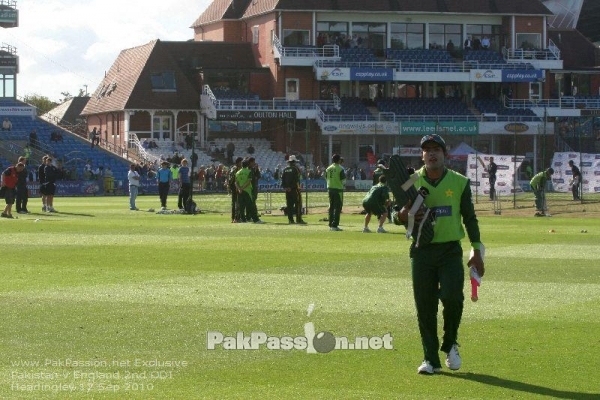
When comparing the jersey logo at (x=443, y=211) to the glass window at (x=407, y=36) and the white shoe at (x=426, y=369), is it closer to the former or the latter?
the white shoe at (x=426, y=369)

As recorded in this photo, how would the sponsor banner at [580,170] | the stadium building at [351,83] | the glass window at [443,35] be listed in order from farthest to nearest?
the glass window at [443,35]
the stadium building at [351,83]
the sponsor banner at [580,170]

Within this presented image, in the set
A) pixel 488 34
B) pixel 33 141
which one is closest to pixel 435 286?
pixel 33 141

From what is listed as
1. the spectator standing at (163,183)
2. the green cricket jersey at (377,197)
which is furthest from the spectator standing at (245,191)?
the spectator standing at (163,183)

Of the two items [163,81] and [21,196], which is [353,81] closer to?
[163,81]

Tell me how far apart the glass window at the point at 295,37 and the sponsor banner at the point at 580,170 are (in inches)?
1440

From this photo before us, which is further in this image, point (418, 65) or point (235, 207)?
point (418, 65)

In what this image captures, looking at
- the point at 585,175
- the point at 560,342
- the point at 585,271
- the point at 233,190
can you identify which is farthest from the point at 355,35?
the point at 560,342

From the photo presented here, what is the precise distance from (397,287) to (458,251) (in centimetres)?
650

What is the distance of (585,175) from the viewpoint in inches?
1984

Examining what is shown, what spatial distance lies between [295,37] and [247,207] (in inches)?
2076

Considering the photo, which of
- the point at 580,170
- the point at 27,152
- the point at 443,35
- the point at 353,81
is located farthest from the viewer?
the point at 443,35

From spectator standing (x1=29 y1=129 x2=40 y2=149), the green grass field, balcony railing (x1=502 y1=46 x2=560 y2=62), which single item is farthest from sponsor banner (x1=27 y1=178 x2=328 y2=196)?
the green grass field

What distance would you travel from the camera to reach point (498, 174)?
4947 centimetres

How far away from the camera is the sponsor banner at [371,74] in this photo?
281 ft
